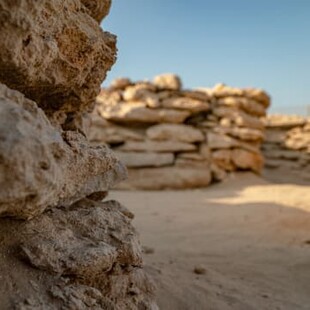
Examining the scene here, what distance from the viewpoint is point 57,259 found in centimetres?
134

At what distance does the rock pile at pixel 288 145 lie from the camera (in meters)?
14.5

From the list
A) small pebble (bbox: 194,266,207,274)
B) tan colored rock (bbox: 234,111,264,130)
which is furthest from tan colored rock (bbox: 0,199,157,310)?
tan colored rock (bbox: 234,111,264,130)

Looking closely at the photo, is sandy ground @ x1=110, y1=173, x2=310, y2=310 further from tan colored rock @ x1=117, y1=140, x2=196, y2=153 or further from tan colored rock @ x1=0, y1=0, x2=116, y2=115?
tan colored rock @ x1=117, y1=140, x2=196, y2=153

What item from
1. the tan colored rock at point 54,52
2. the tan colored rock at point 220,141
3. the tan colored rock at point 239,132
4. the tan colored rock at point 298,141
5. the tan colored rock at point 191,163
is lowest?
the tan colored rock at point 191,163

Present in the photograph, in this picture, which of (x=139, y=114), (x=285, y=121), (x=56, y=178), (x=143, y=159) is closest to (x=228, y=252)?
(x=56, y=178)

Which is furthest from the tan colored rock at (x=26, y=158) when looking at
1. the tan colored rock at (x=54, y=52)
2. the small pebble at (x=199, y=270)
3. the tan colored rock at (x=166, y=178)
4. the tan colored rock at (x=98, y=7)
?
the tan colored rock at (x=166, y=178)

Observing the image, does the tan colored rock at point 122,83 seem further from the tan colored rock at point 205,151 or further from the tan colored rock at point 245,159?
the tan colored rock at point 245,159

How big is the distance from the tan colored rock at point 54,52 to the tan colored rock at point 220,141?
8.96 meters

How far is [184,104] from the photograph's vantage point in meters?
11.1

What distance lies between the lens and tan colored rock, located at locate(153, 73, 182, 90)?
11375 mm

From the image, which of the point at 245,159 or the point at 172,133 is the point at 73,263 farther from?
the point at 245,159

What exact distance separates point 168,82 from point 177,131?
1.88m

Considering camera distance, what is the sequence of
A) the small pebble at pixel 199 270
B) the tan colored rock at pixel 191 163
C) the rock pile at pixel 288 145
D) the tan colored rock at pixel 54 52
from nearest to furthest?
the tan colored rock at pixel 54 52
the small pebble at pixel 199 270
the tan colored rock at pixel 191 163
the rock pile at pixel 288 145

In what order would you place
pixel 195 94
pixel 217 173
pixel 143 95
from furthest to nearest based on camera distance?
pixel 195 94
pixel 143 95
pixel 217 173
